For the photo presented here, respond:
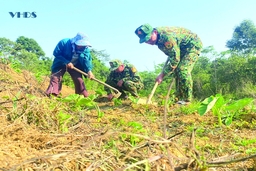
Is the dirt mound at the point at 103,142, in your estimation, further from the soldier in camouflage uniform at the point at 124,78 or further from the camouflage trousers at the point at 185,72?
the soldier in camouflage uniform at the point at 124,78

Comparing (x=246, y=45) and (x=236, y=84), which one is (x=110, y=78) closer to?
(x=236, y=84)

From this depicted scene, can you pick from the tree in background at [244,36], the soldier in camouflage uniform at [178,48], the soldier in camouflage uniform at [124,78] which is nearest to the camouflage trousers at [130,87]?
the soldier in camouflage uniform at [124,78]

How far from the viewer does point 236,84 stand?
10.5 m

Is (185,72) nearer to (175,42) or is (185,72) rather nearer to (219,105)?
(175,42)

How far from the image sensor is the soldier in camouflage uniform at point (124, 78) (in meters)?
6.18

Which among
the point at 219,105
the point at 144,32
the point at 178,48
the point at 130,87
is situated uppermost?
the point at 144,32

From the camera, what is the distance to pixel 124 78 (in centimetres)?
627

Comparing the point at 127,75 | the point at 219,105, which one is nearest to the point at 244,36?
the point at 127,75

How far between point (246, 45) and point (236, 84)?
45.4 ft

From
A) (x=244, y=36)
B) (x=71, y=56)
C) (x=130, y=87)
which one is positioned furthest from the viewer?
(x=244, y=36)

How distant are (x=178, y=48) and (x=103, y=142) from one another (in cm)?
319

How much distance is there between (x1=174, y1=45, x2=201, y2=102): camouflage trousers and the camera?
482 centimetres

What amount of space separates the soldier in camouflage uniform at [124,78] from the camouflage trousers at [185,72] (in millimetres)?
1416

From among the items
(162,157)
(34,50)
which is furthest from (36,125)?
(34,50)
